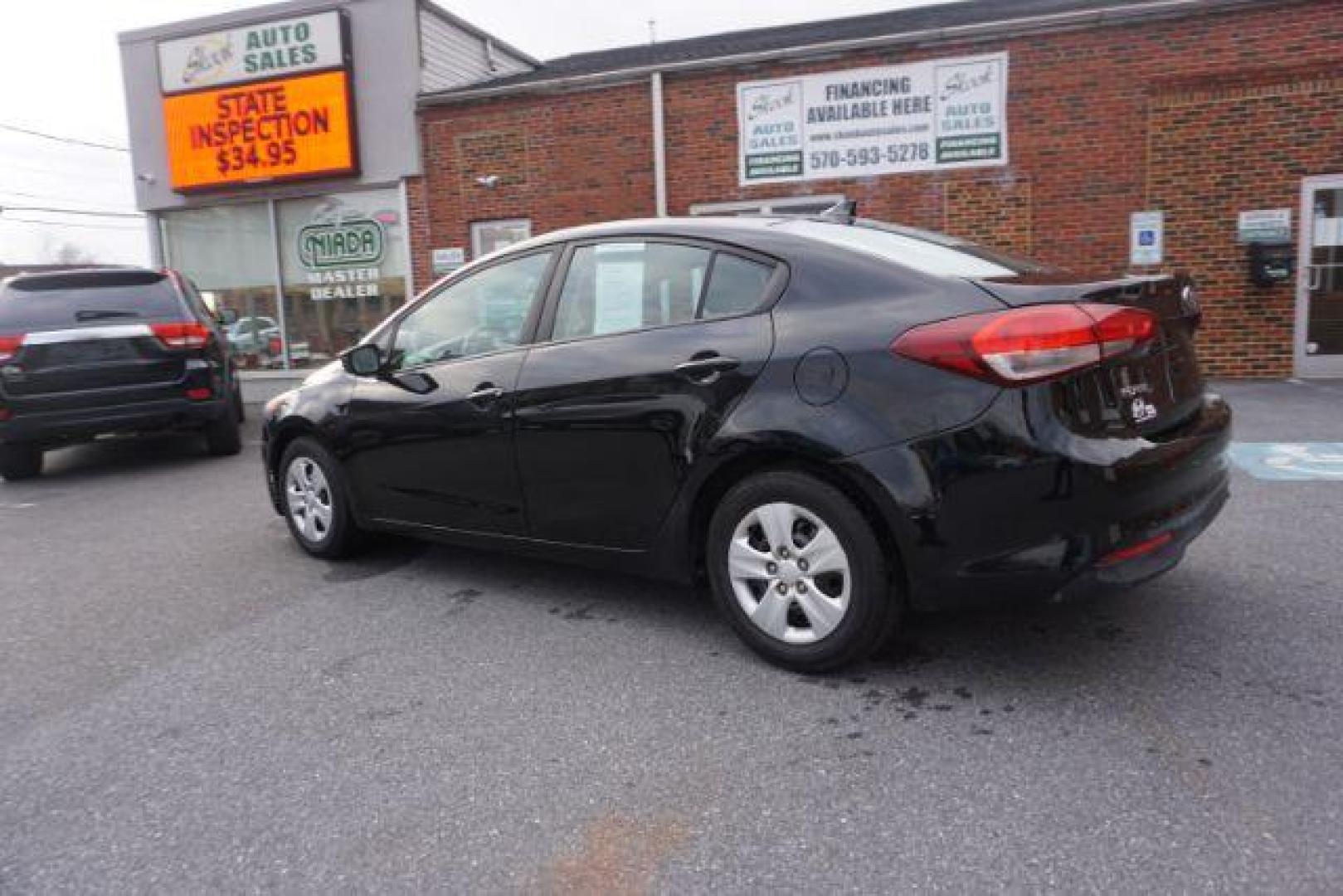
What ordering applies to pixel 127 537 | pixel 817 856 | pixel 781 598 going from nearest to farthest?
pixel 817 856 → pixel 781 598 → pixel 127 537

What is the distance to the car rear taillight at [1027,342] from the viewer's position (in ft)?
9.11

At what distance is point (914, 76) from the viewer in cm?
1040

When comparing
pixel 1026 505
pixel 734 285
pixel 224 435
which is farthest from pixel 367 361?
pixel 224 435

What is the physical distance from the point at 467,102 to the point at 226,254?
4474 millimetres

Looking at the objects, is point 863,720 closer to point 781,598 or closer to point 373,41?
point 781,598

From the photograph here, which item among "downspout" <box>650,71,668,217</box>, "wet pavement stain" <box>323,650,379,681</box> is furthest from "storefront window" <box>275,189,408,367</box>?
"wet pavement stain" <box>323,650,379,681</box>

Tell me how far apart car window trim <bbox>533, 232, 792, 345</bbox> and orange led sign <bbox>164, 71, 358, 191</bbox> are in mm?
9929

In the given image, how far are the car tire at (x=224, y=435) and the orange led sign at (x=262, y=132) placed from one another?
207 inches

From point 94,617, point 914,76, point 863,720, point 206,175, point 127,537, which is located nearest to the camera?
point 863,720

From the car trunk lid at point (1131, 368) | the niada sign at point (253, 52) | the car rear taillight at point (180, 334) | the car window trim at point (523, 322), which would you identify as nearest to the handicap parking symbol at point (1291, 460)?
the car trunk lid at point (1131, 368)

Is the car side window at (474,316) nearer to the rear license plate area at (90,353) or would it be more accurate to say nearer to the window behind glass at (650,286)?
the window behind glass at (650,286)

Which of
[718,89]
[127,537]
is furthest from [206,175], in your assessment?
[127,537]

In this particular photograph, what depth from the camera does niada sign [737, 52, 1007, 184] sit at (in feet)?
33.6

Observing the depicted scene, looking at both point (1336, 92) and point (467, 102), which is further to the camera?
point (467, 102)
